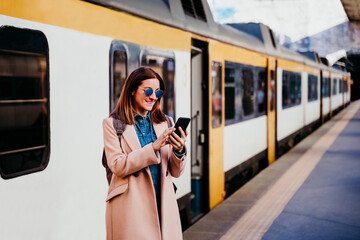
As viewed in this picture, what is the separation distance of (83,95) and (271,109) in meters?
7.16

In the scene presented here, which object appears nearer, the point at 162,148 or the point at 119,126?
the point at 119,126

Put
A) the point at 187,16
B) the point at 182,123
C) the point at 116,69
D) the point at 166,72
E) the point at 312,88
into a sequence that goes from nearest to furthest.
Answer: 1. the point at 182,123
2. the point at 116,69
3. the point at 166,72
4. the point at 187,16
5. the point at 312,88

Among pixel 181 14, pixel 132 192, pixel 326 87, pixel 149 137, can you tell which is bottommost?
pixel 132 192

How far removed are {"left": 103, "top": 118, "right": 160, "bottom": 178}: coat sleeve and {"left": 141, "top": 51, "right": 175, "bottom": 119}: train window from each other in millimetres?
1915

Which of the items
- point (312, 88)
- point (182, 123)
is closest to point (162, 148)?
point (182, 123)

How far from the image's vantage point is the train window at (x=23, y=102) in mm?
2582

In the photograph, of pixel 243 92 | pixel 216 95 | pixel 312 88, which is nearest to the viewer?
pixel 216 95

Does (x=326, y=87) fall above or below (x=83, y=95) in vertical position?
above

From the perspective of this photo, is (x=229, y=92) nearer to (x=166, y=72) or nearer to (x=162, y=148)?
(x=166, y=72)

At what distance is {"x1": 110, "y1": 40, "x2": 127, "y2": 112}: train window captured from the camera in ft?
11.9

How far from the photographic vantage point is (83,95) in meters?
3.29

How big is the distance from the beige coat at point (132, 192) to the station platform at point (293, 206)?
2.75 m

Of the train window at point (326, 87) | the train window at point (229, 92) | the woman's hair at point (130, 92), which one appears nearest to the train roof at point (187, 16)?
the train window at point (229, 92)

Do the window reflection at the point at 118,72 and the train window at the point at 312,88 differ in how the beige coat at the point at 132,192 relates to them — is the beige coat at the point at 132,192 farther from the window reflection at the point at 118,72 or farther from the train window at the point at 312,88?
the train window at the point at 312,88
